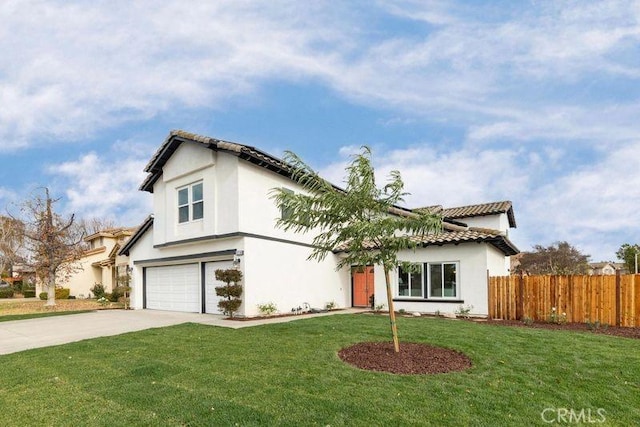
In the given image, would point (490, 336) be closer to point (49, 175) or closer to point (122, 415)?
point (122, 415)

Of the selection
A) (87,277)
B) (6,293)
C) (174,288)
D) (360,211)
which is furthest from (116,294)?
(360,211)

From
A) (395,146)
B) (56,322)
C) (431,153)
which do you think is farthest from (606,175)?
(56,322)

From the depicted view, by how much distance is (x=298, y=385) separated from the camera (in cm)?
576

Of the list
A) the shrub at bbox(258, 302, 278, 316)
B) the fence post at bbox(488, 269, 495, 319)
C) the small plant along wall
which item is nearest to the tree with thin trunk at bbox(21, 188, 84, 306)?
the small plant along wall

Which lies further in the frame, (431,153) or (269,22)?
(431,153)

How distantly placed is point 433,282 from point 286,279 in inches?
241

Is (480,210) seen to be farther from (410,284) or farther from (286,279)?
(286,279)

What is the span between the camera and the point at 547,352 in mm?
7973

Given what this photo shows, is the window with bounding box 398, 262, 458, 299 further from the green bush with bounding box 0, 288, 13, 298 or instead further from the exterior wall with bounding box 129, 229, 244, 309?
the green bush with bounding box 0, 288, 13, 298

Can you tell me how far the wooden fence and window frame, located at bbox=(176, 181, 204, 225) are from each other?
11.9 meters

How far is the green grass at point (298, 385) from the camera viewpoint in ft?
15.5

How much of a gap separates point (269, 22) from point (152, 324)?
10449 mm

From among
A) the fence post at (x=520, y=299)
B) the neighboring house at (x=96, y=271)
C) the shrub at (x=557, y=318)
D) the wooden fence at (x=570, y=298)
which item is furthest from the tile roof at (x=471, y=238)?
the neighboring house at (x=96, y=271)
